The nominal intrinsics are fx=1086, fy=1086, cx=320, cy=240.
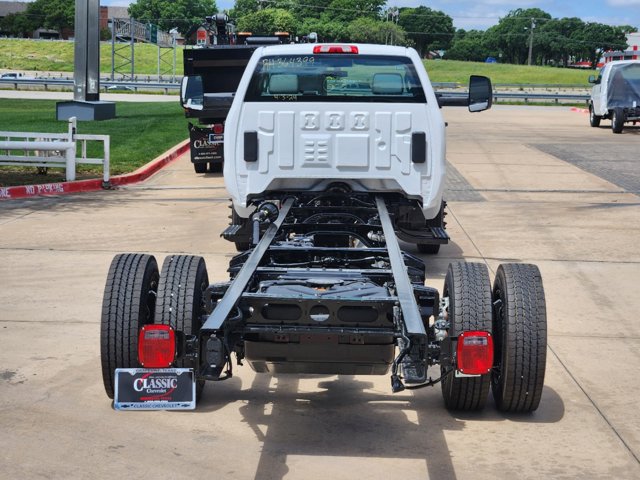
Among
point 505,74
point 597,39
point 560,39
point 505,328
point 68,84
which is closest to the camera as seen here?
point 505,328

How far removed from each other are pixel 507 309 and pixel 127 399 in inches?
80.2

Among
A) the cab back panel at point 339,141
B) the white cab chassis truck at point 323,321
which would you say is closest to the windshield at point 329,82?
the cab back panel at point 339,141

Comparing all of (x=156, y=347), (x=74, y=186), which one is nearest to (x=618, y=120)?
(x=74, y=186)

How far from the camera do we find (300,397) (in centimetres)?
637

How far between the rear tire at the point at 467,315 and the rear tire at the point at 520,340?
0.11m

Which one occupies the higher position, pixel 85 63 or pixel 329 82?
pixel 329 82

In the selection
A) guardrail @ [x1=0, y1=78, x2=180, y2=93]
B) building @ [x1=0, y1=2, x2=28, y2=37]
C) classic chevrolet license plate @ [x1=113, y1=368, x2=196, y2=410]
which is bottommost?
guardrail @ [x1=0, y1=78, x2=180, y2=93]

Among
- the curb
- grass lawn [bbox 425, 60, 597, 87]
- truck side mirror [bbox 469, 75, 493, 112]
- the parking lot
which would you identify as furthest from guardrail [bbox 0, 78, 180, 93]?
truck side mirror [bbox 469, 75, 493, 112]

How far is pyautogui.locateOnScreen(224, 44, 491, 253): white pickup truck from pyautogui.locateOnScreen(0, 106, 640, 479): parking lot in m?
1.04

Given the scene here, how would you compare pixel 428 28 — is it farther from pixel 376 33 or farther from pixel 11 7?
pixel 11 7

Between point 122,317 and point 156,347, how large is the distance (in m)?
0.44

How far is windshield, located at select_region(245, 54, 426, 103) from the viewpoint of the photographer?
9445 mm

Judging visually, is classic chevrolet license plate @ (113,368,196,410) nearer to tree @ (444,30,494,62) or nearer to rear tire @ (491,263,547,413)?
rear tire @ (491,263,547,413)

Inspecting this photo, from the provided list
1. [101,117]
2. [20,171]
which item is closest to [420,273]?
[20,171]
